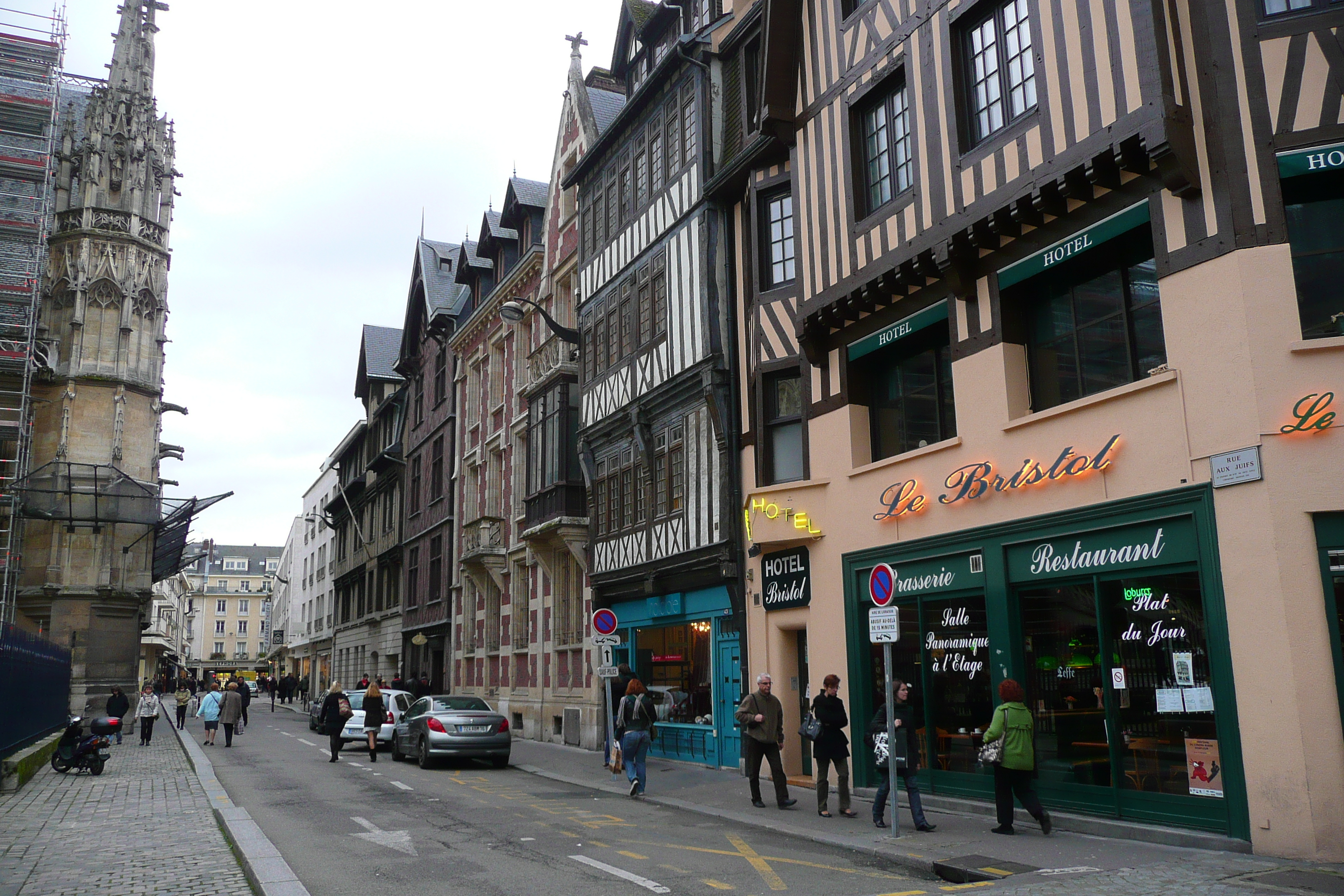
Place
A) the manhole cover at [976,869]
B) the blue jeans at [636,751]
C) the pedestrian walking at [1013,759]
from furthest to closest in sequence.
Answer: the blue jeans at [636,751] → the pedestrian walking at [1013,759] → the manhole cover at [976,869]

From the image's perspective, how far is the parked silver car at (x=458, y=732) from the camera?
19172 mm

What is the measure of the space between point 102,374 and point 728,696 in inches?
1041

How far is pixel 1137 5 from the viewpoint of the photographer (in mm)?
10367

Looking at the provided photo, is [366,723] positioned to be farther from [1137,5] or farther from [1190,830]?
[1137,5]

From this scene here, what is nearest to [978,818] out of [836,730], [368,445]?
[836,730]

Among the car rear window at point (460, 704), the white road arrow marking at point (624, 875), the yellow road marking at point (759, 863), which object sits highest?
the car rear window at point (460, 704)

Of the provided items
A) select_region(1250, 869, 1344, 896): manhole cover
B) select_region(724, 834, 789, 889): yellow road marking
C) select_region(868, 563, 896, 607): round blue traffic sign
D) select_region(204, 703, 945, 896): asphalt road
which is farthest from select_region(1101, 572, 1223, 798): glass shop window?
select_region(724, 834, 789, 889): yellow road marking

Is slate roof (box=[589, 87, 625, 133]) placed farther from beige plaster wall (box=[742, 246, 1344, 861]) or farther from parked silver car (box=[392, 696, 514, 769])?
beige plaster wall (box=[742, 246, 1344, 861])

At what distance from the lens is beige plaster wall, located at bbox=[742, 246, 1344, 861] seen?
8.66m

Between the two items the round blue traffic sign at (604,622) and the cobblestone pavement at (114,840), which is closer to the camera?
the cobblestone pavement at (114,840)

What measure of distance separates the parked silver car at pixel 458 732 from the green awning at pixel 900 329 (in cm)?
985

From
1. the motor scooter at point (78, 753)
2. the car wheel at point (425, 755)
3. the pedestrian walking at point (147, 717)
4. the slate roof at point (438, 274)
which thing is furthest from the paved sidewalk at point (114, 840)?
the slate roof at point (438, 274)

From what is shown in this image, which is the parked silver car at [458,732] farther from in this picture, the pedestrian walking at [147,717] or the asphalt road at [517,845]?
the pedestrian walking at [147,717]

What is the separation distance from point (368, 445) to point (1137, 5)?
48579mm
